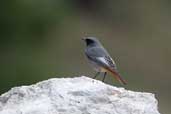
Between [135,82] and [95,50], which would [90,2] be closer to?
[135,82]

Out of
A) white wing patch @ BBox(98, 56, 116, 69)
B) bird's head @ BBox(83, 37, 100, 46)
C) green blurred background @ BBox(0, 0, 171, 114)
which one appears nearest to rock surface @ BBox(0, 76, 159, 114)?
white wing patch @ BBox(98, 56, 116, 69)

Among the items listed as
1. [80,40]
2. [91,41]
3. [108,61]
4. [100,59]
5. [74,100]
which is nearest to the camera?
[74,100]

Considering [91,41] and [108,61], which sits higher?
[91,41]

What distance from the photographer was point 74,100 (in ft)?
27.0

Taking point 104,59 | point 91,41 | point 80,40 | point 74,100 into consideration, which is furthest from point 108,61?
point 80,40

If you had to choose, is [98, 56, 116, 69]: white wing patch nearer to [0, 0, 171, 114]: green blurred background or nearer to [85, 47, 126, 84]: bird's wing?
[85, 47, 126, 84]: bird's wing

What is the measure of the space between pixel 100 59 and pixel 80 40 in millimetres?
13549

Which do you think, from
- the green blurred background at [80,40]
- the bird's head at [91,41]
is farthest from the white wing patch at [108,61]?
the green blurred background at [80,40]

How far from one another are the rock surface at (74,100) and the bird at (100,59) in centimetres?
156

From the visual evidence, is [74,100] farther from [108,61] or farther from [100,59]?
[100,59]

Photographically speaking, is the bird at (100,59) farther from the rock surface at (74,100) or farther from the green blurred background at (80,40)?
the green blurred background at (80,40)

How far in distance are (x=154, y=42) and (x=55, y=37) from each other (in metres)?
2.46

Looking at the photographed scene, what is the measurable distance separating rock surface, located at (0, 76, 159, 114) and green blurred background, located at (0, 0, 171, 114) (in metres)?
9.05

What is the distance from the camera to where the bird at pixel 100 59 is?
1030 centimetres
